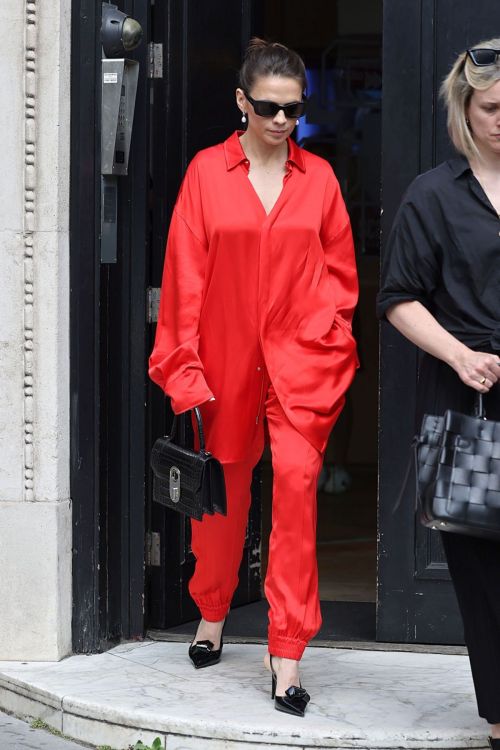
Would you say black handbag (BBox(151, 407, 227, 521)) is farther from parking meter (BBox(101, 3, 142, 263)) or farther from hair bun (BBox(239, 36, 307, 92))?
hair bun (BBox(239, 36, 307, 92))

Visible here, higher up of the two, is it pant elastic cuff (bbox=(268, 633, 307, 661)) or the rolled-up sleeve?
the rolled-up sleeve

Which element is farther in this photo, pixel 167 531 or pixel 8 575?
pixel 167 531

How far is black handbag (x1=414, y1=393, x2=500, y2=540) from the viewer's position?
3543mm

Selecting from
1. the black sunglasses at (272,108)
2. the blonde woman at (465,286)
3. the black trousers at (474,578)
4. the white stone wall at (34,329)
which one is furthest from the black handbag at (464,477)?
the white stone wall at (34,329)

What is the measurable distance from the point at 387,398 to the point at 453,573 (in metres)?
1.20

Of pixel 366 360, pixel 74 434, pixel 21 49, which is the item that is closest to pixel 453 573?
pixel 74 434

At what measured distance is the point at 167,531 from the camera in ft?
17.3

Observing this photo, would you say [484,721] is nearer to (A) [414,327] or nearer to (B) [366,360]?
(A) [414,327]

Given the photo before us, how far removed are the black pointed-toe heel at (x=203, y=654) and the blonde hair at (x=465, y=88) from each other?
197 cm

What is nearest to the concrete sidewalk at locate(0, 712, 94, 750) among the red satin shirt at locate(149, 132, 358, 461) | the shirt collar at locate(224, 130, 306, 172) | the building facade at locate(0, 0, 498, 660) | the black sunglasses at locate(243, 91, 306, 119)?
the building facade at locate(0, 0, 498, 660)

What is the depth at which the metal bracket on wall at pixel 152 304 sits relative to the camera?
5.14m

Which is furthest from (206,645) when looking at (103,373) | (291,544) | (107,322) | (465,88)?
(465,88)

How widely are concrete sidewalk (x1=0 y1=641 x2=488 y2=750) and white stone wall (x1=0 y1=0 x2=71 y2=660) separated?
0.24m

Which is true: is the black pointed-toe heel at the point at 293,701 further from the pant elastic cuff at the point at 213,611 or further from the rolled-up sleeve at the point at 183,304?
the rolled-up sleeve at the point at 183,304
